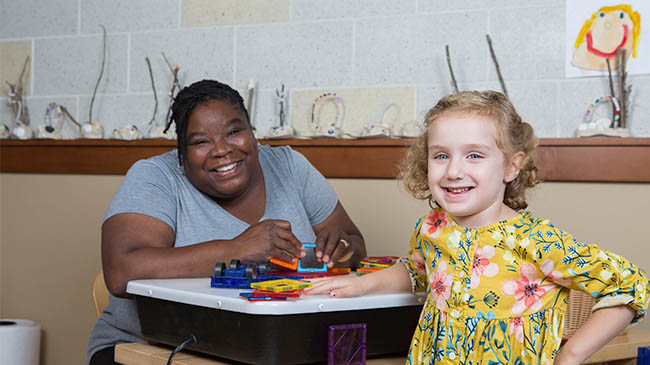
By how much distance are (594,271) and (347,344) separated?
1.33 ft

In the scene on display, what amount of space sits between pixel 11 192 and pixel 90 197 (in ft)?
1.37

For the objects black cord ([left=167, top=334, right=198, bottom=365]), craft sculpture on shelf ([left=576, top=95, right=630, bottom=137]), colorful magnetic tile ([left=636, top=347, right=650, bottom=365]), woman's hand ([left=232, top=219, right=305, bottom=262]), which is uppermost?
craft sculpture on shelf ([left=576, top=95, right=630, bottom=137])

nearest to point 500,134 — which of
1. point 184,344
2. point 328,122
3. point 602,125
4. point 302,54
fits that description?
point 184,344

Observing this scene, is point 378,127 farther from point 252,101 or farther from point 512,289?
point 512,289

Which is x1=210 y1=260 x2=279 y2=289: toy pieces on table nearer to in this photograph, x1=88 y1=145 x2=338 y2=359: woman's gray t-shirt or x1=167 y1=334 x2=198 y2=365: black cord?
x1=167 y1=334 x2=198 y2=365: black cord

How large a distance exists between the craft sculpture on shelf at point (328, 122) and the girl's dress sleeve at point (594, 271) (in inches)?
→ 55.4

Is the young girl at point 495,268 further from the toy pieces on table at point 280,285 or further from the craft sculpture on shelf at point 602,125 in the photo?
the craft sculpture on shelf at point 602,125

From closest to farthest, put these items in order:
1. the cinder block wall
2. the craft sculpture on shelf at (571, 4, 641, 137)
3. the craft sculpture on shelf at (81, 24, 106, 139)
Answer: the craft sculpture on shelf at (571, 4, 641, 137), the cinder block wall, the craft sculpture on shelf at (81, 24, 106, 139)

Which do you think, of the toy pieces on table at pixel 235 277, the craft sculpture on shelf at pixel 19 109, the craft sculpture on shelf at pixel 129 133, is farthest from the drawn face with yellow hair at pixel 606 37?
the craft sculpture on shelf at pixel 19 109

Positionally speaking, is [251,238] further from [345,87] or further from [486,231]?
[345,87]

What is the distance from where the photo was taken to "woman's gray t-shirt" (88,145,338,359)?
1694mm

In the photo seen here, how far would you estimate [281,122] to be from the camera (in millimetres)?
2623

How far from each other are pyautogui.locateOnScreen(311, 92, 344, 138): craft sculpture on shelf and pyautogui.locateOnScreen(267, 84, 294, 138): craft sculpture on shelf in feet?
0.29

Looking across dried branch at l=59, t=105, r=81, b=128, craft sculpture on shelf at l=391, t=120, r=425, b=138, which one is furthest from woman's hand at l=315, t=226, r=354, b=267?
dried branch at l=59, t=105, r=81, b=128
